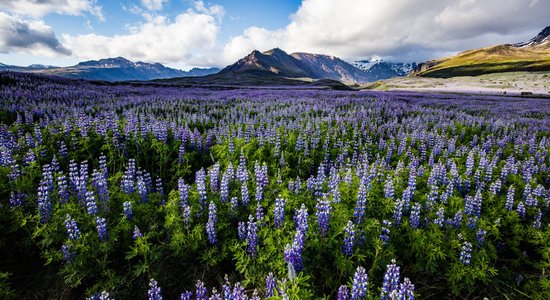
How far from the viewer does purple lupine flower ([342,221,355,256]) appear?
140 inches

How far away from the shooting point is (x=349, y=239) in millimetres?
3658

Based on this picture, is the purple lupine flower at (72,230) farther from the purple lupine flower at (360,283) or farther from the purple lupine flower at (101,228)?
the purple lupine flower at (360,283)

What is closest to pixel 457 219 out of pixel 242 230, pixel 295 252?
pixel 295 252

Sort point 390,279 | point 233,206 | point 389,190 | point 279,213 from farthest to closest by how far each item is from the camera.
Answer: point 389,190 → point 233,206 → point 279,213 → point 390,279

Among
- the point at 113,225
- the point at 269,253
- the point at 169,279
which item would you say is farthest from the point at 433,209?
the point at 113,225

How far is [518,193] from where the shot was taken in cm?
556

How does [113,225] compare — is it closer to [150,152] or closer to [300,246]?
[300,246]

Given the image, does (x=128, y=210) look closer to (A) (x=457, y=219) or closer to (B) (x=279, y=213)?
(B) (x=279, y=213)

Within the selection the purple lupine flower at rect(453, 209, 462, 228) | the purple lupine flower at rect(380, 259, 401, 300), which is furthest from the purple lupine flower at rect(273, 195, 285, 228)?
the purple lupine flower at rect(453, 209, 462, 228)

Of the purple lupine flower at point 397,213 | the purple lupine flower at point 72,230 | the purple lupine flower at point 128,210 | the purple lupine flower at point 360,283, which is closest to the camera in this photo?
the purple lupine flower at point 360,283

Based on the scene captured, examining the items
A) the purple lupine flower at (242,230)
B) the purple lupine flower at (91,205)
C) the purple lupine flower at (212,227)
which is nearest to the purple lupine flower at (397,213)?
the purple lupine flower at (242,230)

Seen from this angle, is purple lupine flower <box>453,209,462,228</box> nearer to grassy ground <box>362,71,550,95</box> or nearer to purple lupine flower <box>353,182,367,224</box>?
purple lupine flower <box>353,182,367,224</box>

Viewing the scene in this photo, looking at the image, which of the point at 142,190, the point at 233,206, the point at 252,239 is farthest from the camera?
the point at 142,190

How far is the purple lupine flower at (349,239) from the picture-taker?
3.56 metres
